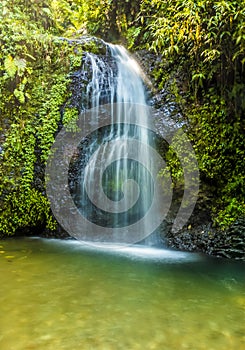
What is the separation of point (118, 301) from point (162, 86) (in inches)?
168

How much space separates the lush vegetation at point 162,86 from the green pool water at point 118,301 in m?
1.33

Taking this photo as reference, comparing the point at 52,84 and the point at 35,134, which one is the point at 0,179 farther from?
the point at 52,84

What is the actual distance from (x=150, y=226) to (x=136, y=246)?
0.43m

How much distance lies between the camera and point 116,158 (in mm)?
5688

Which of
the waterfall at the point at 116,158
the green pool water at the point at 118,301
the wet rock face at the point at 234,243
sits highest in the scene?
the waterfall at the point at 116,158

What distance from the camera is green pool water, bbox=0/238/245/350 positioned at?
6.79 feet

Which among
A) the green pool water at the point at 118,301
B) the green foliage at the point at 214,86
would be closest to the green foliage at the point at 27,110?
the green pool water at the point at 118,301

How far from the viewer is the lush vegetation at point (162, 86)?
4.80m

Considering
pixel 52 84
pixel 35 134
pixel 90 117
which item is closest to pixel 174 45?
pixel 90 117

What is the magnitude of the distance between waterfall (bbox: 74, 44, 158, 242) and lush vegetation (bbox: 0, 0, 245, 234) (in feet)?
1.73

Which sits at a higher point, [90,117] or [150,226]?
[90,117]

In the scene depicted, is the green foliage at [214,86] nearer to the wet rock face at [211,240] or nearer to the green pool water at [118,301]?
the wet rock face at [211,240]

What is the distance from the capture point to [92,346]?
1.98 metres

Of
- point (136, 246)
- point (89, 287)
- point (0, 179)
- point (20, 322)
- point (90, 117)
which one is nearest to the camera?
point (20, 322)
